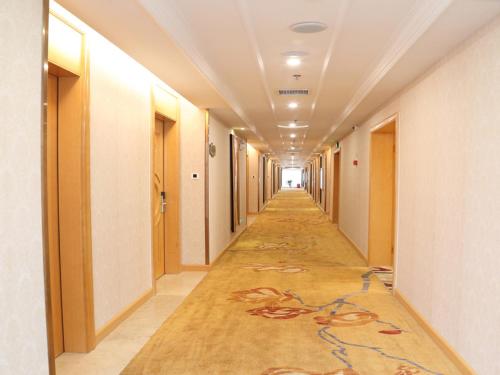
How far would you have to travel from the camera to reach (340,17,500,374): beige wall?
111 inches

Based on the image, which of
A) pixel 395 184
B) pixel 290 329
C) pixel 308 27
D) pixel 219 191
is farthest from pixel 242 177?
pixel 308 27

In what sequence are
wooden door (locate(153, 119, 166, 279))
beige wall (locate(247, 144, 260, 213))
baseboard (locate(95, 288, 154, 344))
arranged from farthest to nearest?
beige wall (locate(247, 144, 260, 213)) < wooden door (locate(153, 119, 166, 279)) < baseboard (locate(95, 288, 154, 344))

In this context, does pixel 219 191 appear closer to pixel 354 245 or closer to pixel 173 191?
pixel 173 191

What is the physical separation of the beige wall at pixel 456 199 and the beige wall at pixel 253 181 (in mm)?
10491

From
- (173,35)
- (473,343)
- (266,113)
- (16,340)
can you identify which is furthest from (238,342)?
(266,113)

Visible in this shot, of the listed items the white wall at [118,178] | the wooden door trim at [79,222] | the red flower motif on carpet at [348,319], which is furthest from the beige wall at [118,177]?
the red flower motif on carpet at [348,319]

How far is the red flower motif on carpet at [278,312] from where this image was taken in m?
A: 4.53

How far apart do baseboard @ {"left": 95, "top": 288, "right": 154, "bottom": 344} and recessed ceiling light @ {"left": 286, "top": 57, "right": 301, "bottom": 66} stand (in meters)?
3.11

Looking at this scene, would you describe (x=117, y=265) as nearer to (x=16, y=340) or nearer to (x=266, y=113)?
(x=16, y=340)

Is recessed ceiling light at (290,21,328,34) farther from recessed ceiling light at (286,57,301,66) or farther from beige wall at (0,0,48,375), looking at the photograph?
beige wall at (0,0,48,375)

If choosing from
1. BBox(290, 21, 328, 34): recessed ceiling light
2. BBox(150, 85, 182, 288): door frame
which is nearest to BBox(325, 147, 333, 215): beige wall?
BBox(150, 85, 182, 288): door frame

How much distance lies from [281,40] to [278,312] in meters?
2.80

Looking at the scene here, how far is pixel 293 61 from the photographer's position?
16.2ft

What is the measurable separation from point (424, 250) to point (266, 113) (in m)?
5.00
